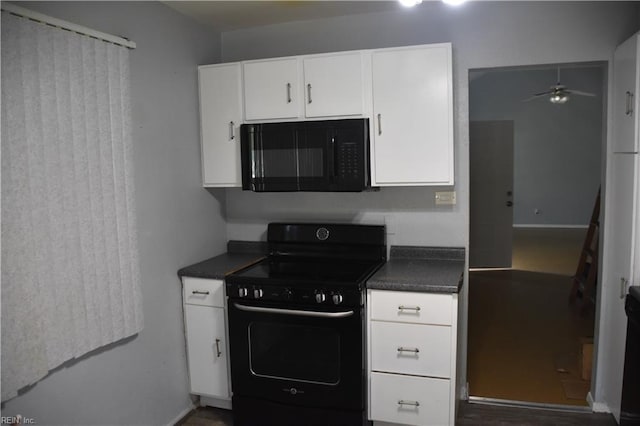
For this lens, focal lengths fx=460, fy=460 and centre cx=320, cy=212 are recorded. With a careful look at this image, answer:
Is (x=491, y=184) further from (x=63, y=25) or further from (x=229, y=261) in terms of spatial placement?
(x=63, y=25)

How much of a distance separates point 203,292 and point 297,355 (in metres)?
0.67

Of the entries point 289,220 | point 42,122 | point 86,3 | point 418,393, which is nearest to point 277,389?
point 418,393

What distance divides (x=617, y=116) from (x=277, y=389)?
234 centimetres

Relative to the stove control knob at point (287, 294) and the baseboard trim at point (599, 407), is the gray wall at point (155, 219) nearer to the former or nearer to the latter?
the stove control knob at point (287, 294)

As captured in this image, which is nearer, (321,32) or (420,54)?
(420,54)

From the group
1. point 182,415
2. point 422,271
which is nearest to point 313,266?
point 422,271

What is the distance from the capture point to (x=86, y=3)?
2.07 meters

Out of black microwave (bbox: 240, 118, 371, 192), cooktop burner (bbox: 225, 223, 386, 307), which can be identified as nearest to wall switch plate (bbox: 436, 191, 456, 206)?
cooktop burner (bbox: 225, 223, 386, 307)

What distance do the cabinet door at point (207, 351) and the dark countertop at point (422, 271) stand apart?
37.8 inches

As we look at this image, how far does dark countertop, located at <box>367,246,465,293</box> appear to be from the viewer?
7.51 ft

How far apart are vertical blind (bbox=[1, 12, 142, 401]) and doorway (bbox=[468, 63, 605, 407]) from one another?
208 cm

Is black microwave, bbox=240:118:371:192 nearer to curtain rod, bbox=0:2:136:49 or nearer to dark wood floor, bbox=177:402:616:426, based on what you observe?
curtain rod, bbox=0:2:136:49

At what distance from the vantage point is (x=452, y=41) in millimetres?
2711

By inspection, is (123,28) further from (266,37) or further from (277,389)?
(277,389)
